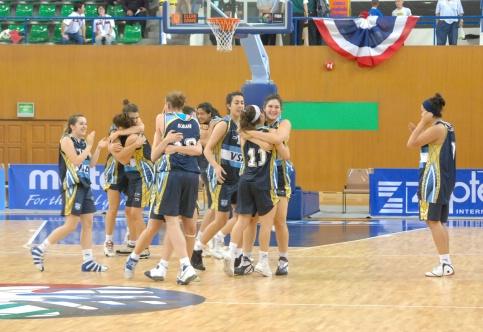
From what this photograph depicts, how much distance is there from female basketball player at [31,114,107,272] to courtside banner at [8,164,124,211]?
9.63 metres

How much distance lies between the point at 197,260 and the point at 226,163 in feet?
3.72

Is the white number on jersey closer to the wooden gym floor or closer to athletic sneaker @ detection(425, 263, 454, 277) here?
the wooden gym floor

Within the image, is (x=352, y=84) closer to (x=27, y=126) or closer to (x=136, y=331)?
(x=27, y=126)

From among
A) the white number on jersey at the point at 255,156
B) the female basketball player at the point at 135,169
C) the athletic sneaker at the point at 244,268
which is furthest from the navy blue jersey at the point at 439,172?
the female basketball player at the point at 135,169

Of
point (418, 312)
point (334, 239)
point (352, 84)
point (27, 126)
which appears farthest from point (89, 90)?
point (418, 312)

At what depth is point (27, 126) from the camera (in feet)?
84.4

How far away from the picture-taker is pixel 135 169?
13.2 metres

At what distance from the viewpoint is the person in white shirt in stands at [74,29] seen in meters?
25.5

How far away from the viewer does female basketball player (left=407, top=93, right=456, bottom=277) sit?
1136cm

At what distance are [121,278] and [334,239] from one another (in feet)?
17.8

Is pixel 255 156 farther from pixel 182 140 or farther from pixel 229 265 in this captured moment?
pixel 229 265

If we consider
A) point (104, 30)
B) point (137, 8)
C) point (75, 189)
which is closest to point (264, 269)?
point (75, 189)

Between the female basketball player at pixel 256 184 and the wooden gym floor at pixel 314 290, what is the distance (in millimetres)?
525

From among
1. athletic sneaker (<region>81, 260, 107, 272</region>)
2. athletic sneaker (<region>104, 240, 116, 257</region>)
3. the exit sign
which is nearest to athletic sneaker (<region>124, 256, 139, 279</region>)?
athletic sneaker (<region>81, 260, 107, 272</region>)
